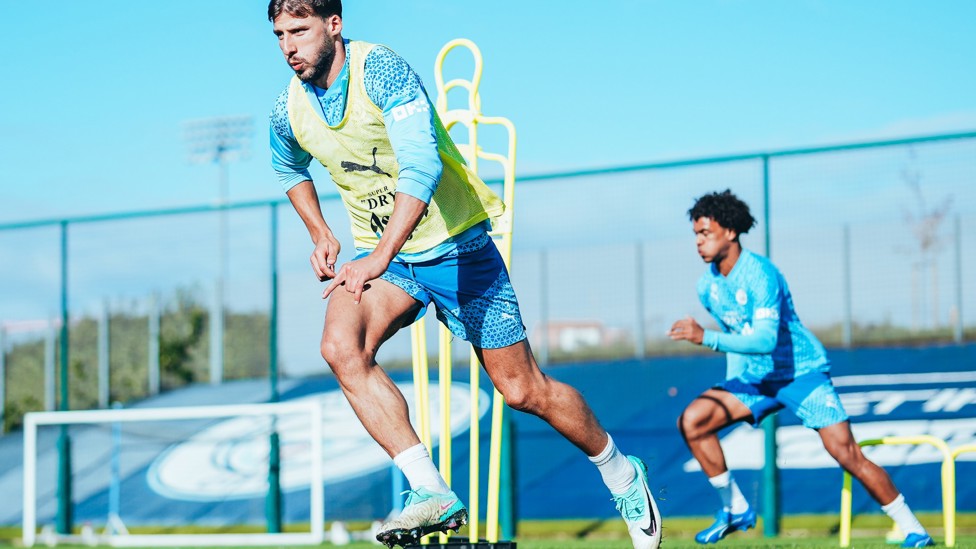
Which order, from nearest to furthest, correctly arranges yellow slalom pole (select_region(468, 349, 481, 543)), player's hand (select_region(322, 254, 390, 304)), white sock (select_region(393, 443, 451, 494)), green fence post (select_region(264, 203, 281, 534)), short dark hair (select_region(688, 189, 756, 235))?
1. player's hand (select_region(322, 254, 390, 304))
2. white sock (select_region(393, 443, 451, 494))
3. yellow slalom pole (select_region(468, 349, 481, 543))
4. short dark hair (select_region(688, 189, 756, 235))
5. green fence post (select_region(264, 203, 281, 534))

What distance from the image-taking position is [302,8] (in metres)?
3.57

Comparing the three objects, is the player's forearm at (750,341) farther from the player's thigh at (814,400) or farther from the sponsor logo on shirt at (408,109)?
the sponsor logo on shirt at (408,109)

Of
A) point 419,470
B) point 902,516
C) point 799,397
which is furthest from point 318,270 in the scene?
point 902,516

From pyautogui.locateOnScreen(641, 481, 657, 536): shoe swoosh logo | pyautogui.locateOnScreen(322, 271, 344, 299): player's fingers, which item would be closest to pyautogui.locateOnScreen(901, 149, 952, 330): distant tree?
pyautogui.locateOnScreen(641, 481, 657, 536): shoe swoosh logo

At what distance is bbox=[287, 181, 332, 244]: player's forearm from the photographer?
416 cm

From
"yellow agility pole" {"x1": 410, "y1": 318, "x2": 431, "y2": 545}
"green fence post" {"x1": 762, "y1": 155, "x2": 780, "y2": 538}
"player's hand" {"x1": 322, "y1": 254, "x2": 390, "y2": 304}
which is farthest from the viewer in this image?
"green fence post" {"x1": 762, "y1": 155, "x2": 780, "y2": 538}

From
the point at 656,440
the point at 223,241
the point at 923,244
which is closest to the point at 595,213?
the point at 656,440

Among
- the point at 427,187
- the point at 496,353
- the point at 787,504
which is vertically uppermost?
the point at 427,187

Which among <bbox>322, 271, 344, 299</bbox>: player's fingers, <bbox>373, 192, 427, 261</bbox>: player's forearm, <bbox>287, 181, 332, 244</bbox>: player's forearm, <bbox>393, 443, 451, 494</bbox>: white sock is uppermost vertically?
<bbox>287, 181, 332, 244</bbox>: player's forearm

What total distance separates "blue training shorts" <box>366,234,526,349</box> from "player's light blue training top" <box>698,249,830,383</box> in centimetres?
211

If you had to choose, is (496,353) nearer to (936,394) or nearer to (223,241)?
(936,394)

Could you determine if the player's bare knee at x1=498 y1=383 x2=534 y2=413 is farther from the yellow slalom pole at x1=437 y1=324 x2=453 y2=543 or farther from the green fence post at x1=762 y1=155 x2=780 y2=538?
the green fence post at x1=762 y1=155 x2=780 y2=538

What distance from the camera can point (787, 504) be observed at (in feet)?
25.6

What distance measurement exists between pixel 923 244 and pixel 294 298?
18.7 ft
